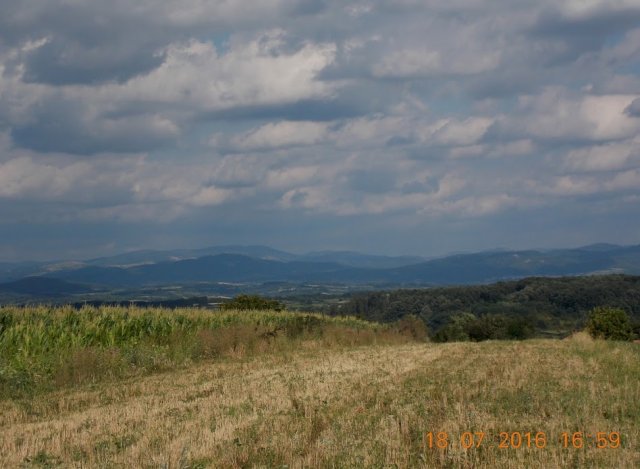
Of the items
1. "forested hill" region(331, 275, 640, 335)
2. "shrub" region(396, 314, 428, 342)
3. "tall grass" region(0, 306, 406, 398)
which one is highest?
"tall grass" region(0, 306, 406, 398)

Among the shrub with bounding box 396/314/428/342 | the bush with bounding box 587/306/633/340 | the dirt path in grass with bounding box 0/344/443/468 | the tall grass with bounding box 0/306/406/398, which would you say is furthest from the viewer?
the shrub with bounding box 396/314/428/342

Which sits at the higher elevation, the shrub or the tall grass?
the tall grass

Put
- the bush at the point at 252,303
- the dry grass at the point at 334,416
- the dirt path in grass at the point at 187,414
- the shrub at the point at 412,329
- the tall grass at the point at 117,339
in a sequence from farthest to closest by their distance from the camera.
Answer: the bush at the point at 252,303, the shrub at the point at 412,329, the tall grass at the point at 117,339, the dirt path in grass at the point at 187,414, the dry grass at the point at 334,416

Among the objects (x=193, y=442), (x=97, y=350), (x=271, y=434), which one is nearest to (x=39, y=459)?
(x=193, y=442)

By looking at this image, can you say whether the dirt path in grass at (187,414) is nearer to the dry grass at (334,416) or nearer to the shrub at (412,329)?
the dry grass at (334,416)

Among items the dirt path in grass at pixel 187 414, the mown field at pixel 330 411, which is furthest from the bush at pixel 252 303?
the dirt path in grass at pixel 187 414

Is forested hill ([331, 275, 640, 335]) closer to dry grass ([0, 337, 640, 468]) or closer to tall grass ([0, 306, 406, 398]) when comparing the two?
tall grass ([0, 306, 406, 398])

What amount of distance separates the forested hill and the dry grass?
101 m

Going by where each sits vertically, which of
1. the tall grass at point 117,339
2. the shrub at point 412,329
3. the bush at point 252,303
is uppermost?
the tall grass at point 117,339

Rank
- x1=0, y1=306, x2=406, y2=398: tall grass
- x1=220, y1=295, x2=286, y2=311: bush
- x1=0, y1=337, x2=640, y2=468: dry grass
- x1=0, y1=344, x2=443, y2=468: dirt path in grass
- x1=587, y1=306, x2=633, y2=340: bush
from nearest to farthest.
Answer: x1=0, y1=337, x2=640, y2=468: dry grass → x1=0, y1=344, x2=443, y2=468: dirt path in grass → x1=0, y1=306, x2=406, y2=398: tall grass → x1=587, y1=306, x2=633, y2=340: bush → x1=220, y1=295, x2=286, y2=311: bush
